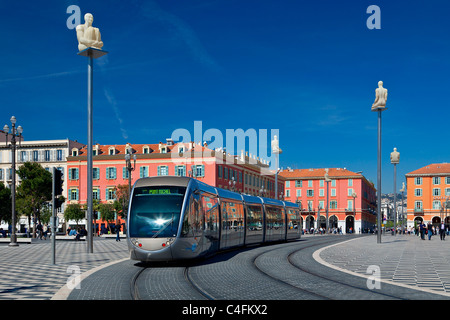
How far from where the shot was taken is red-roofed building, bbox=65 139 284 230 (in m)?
72.2

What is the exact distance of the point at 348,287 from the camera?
40.4 feet

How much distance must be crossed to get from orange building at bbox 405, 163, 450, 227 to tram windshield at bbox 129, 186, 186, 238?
318 ft

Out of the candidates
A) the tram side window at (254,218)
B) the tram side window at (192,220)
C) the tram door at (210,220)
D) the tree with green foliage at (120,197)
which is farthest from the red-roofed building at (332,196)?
the tram side window at (192,220)

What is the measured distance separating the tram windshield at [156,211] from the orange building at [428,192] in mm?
97060

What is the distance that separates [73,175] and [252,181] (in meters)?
27.1

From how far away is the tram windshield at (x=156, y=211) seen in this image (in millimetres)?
16516

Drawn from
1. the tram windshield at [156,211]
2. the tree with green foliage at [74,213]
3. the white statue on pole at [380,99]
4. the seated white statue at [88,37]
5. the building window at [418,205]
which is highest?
the seated white statue at [88,37]

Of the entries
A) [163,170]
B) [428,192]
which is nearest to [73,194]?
[163,170]

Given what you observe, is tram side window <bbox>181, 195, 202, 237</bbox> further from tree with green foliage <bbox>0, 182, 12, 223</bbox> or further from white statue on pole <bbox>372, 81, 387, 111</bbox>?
tree with green foliage <bbox>0, 182, 12, 223</bbox>

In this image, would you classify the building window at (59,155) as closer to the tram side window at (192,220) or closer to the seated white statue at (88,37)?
the seated white statue at (88,37)

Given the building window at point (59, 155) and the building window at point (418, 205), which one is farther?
the building window at point (418, 205)

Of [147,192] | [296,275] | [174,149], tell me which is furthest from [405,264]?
[174,149]

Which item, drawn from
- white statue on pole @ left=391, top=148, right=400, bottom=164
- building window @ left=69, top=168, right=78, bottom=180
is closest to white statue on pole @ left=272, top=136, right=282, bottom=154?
white statue on pole @ left=391, top=148, right=400, bottom=164
